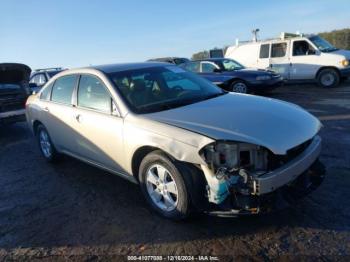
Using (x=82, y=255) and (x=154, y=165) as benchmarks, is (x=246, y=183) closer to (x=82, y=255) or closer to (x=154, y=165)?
(x=154, y=165)

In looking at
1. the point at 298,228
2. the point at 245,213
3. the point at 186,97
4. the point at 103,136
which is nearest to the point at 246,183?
the point at 245,213

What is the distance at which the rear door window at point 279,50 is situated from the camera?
14.1 meters

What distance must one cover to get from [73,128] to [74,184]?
82cm

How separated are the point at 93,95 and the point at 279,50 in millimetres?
11396

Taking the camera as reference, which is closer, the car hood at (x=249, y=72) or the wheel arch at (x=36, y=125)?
the wheel arch at (x=36, y=125)

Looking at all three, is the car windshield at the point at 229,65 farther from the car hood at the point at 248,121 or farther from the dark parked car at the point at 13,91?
the car hood at the point at 248,121

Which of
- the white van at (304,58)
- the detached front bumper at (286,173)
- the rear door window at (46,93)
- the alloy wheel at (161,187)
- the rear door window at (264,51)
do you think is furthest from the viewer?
the rear door window at (264,51)

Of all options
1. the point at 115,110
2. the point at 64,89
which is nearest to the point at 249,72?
the point at 64,89

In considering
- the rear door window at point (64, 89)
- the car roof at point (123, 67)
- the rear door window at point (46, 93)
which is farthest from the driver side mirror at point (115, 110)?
the rear door window at point (46, 93)

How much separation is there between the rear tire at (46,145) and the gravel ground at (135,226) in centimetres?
60

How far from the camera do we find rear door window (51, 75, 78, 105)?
5116 millimetres

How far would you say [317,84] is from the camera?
1401 centimetres

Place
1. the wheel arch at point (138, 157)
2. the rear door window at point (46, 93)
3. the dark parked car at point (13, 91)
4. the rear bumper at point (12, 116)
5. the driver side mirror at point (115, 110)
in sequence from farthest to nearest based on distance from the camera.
A: the dark parked car at point (13, 91)
the rear bumper at point (12, 116)
the rear door window at point (46, 93)
the driver side mirror at point (115, 110)
the wheel arch at point (138, 157)

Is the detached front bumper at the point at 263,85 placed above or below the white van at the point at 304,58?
below
